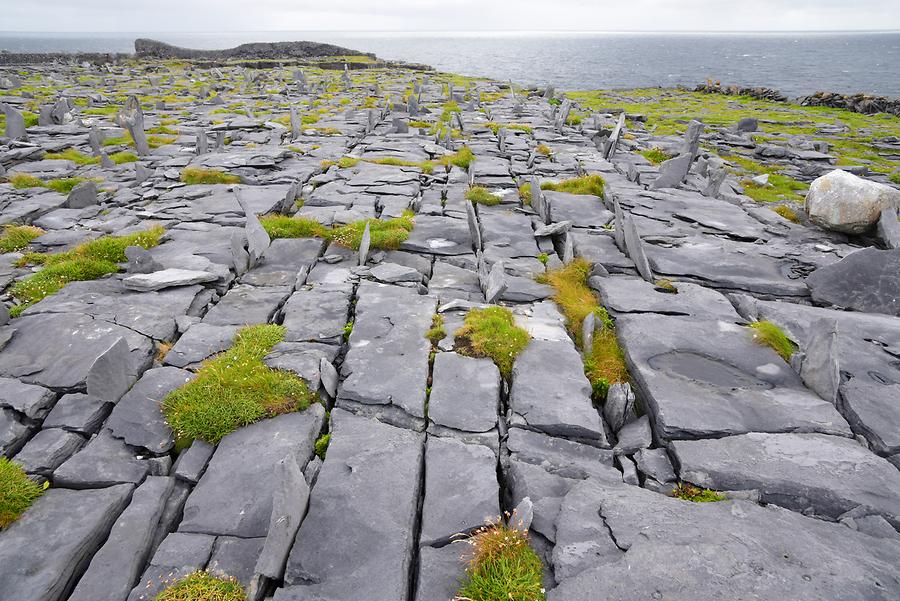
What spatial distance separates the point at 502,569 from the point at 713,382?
444cm

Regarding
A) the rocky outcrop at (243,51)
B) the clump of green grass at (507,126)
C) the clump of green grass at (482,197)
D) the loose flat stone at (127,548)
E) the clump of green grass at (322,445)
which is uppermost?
the rocky outcrop at (243,51)

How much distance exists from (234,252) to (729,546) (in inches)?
374

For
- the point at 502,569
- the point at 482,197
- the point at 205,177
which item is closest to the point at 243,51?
the point at 205,177

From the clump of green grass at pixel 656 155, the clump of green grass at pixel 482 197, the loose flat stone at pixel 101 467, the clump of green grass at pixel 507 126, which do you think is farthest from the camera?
the clump of green grass at pixel 507 126

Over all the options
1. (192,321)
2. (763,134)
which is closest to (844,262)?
(192,321)

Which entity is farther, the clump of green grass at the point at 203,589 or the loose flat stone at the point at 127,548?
the loose flat stone at the point at 127,548

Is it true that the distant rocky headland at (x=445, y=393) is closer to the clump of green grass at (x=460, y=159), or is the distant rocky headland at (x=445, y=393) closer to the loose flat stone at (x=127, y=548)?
the loose flat stone at (x=127, y=548)

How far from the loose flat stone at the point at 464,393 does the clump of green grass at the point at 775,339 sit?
4317mm

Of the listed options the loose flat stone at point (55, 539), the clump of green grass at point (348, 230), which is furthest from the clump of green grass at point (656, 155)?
the loose flat stone at point (55, 539)

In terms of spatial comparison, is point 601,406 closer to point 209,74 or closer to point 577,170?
point 577,170

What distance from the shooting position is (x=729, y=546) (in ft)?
14.1

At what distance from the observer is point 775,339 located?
775 centimetres

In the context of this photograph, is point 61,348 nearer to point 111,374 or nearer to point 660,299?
point 111,374

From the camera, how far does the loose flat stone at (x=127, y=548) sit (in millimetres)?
4359
